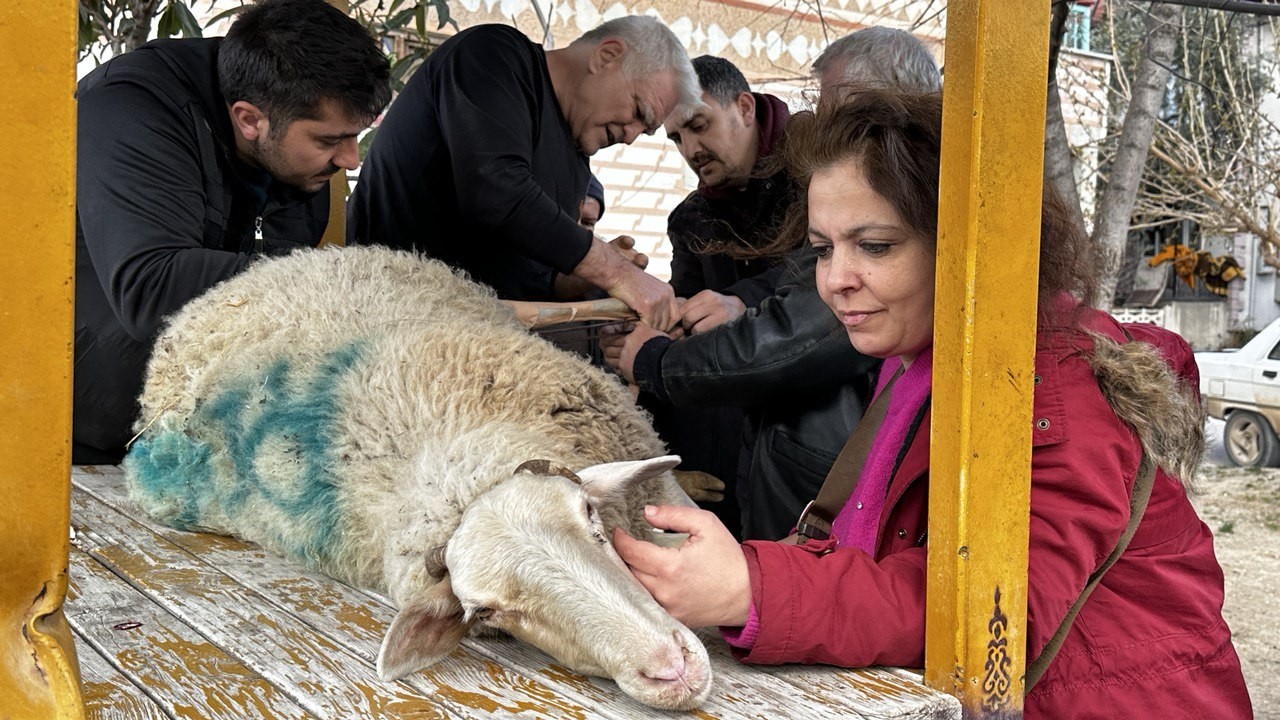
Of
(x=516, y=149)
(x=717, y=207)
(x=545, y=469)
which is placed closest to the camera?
(x=545, y=469)

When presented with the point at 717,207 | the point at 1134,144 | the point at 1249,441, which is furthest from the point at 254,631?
the point at 1249,441

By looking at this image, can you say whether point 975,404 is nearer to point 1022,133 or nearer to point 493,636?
point 1022,133

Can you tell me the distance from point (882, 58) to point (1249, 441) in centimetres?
1018

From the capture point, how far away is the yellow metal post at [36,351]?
1.12 metres

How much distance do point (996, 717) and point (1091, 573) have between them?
26cm

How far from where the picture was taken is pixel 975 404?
5.10 feet

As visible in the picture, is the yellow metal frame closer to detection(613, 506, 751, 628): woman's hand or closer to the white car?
detection(613, 506, 751, 628): woman's hand

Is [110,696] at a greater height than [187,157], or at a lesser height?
lesser

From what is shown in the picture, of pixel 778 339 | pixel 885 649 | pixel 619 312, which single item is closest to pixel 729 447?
pixel 619 312

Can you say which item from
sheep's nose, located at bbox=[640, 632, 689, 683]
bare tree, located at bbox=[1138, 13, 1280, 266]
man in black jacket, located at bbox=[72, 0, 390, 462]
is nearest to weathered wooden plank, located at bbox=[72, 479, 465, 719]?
sheep's nose, located at bbox=[640, 632, 689, 683]

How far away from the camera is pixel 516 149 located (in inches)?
139

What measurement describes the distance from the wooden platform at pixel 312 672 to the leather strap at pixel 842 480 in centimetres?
32

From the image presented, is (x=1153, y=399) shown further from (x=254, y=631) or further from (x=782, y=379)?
(x=254, y=631)

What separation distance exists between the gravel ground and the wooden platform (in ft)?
12.2
